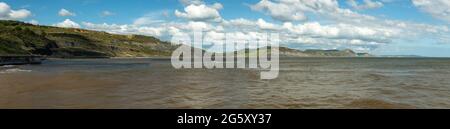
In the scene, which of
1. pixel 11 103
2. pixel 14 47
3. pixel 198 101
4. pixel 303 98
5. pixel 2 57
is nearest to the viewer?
→ pixel 11 103

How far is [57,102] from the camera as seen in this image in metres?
21.2
